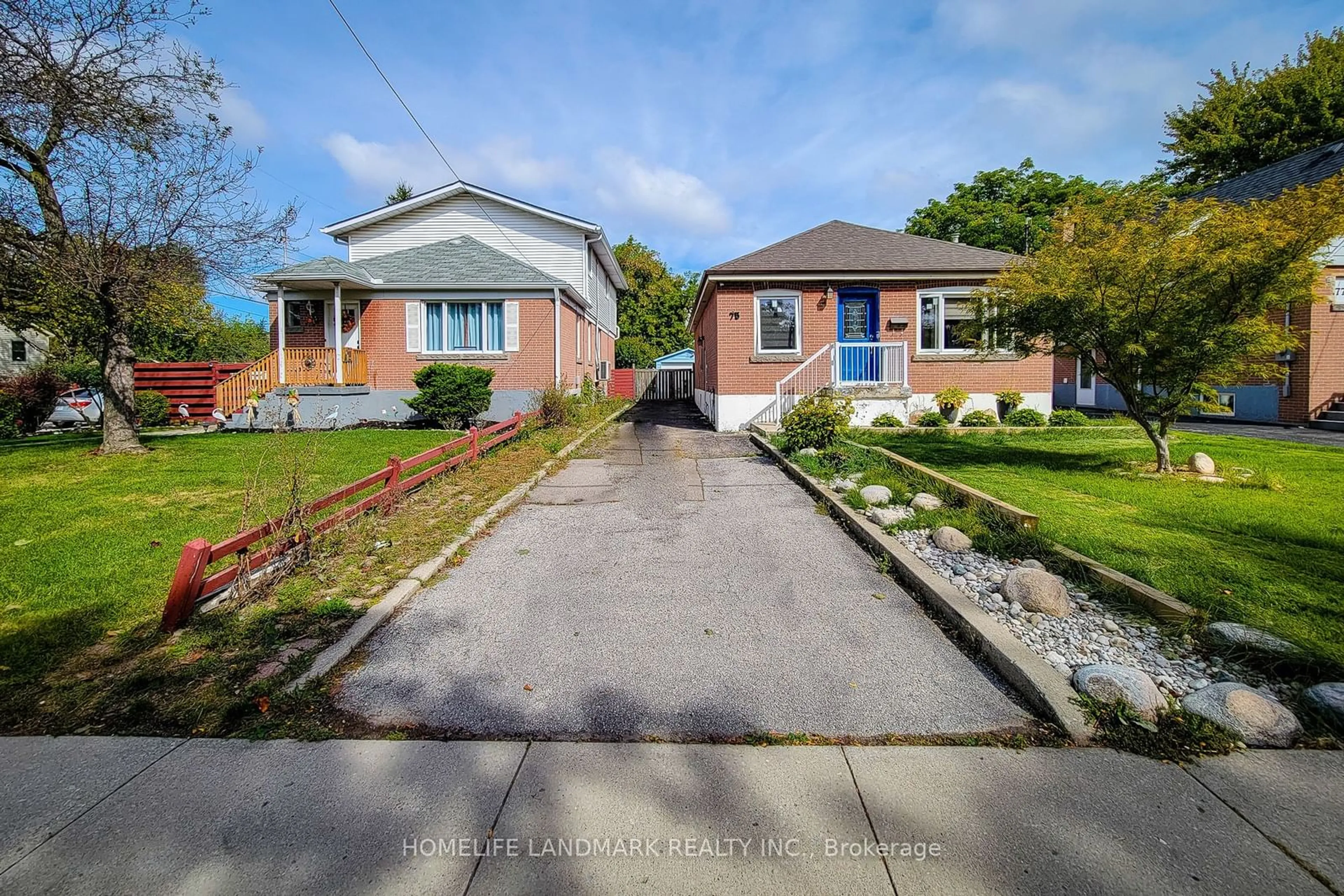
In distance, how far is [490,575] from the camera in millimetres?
5277

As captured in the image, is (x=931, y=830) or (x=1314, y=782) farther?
(x=1314, y=782)

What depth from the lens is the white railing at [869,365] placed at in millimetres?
14938

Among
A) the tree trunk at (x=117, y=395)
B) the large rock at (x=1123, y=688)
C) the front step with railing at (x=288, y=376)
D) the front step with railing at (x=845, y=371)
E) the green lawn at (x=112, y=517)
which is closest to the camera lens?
the large rock at (x=1123, y=688)

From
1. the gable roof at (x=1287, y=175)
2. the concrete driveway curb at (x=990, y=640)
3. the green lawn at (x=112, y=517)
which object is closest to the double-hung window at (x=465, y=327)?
the green lawn at (x=112, y=517)

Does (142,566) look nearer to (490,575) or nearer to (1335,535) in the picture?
(490,575)

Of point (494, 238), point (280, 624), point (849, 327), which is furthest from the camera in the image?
point (494, 238)

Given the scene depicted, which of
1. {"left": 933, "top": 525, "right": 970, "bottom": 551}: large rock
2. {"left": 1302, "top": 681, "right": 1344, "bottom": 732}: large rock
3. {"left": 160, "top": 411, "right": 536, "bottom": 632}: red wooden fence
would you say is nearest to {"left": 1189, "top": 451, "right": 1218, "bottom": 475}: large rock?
{"left": 933, "top": 525, "right": 970, "bottom": 551}: large rock

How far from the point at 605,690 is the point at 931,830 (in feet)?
5.59

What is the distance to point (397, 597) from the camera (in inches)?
180

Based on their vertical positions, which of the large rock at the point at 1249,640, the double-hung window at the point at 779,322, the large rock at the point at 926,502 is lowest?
the large rock at the point at 1249,640

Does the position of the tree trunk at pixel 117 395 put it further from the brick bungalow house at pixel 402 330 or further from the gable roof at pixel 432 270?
the gable roof at pixel 432 270

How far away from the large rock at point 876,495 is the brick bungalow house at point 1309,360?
14622mm

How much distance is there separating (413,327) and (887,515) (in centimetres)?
1539

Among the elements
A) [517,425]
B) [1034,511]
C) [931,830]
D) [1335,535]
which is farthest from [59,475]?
[1335,535]
